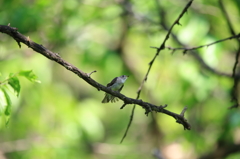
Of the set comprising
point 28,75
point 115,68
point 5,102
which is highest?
point 115,68

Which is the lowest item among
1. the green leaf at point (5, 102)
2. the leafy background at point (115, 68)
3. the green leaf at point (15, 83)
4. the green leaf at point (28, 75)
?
the green leaf at point (5, 102)

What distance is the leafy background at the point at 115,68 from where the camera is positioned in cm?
529

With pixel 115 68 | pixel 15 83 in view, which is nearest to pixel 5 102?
pixel 15 83

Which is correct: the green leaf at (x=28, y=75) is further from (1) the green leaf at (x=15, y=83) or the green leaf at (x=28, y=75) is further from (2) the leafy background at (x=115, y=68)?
(2) the leafy background at (x=115, y=68)

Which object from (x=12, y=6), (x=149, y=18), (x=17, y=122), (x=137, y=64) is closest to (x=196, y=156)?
(x=137, y=64)

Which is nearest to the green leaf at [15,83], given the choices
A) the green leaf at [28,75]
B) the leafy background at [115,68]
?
the green leaf at [28,75]

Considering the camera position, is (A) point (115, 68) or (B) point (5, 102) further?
(A) point (115, 68)

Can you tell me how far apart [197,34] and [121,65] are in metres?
2.12

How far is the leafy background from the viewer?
529cm

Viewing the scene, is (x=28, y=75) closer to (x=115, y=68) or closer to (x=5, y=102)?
(x=5, y=102)

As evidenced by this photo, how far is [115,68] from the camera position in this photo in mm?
6238

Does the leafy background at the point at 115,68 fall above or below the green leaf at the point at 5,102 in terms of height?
above

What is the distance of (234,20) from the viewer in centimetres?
601

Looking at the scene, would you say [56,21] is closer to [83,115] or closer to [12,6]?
[12,6]
